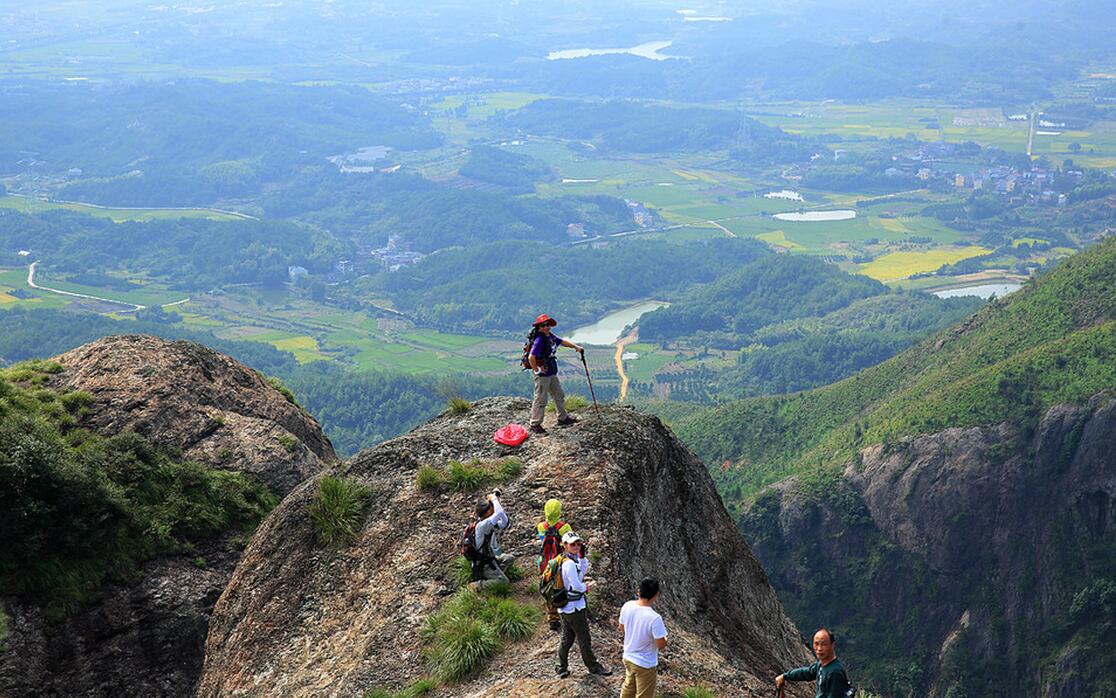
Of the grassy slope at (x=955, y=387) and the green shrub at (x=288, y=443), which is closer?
the green shrub at (x=288, y=443)

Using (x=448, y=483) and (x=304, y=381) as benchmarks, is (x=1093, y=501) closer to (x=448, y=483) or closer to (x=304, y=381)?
(x=448, y=483)

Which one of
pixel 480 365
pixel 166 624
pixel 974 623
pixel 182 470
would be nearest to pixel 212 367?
pixel 182 470

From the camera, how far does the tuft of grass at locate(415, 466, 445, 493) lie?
25859mm

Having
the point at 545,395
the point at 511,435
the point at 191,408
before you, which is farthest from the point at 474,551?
the point at 191,408

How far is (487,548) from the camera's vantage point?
22.1 metres

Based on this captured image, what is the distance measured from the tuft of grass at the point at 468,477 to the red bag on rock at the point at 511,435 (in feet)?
4.31

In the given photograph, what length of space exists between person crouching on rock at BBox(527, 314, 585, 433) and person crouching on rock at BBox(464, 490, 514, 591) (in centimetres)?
453

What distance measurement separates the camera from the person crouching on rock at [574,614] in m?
18.3

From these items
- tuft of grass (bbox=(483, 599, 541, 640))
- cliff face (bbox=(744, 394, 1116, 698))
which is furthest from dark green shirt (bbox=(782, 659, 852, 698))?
cliff face (bbox=(744, 394, 1116, 698))

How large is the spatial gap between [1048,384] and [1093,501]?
10370mm

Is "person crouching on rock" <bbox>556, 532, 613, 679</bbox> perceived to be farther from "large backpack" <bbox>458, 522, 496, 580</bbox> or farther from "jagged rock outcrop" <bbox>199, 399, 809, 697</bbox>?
"large backpack" <bbox>458, 522, 496, 580</bbox>

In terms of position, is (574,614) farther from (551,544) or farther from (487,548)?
(487,548)

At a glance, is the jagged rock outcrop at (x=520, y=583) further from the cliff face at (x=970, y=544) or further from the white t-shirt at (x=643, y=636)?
the cliff face at (x=970, y=544)

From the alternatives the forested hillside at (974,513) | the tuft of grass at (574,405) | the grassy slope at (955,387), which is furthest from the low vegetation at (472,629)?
the grassy slope at (955,387)
